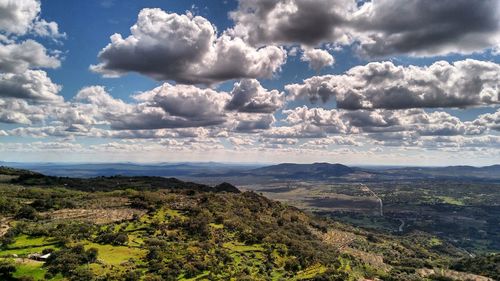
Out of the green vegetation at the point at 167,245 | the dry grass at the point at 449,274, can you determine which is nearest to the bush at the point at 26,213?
the green vegetation at the point at 167,245

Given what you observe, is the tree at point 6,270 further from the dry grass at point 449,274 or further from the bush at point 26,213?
the dry grass at point 449,274

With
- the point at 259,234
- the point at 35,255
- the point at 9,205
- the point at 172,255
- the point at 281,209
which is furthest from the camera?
the point at 281,209

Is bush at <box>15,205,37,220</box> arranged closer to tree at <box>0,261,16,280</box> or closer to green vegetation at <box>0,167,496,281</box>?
green vegetation at <box>0,167,496,281</box>

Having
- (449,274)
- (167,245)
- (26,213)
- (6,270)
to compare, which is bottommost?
(449,274)

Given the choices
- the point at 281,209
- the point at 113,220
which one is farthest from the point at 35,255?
the point at 281,209

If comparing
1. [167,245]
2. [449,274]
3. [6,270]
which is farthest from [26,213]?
[449,274]

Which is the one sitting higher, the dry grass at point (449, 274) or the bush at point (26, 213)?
the bush at point (26, 213)

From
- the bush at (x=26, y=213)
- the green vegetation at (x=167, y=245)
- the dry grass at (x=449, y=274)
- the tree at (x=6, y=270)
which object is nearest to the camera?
the tree at (x=6, y=270)

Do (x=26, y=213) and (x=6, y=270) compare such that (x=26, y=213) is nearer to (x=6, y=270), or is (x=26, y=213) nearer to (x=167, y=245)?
(x=167, y=245)

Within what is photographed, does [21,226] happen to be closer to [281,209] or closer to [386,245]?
[281,209]

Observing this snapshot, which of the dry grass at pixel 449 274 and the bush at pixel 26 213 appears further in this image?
the dry grass at pixel 449 274

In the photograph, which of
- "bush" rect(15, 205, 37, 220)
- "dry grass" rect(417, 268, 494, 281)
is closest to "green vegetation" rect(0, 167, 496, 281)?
"bush" rect(15, 205, 37, 220)
